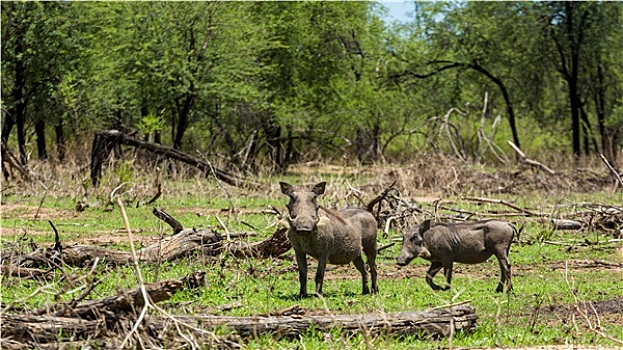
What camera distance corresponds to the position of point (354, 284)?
36.6 feet

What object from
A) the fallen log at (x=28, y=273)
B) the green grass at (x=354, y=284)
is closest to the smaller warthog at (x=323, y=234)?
the green grass at (x=354, y=284)

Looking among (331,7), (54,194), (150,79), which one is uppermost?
(331,7)

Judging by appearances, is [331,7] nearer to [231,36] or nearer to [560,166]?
[231,36]

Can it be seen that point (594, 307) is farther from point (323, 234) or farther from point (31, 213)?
point (31, 213)

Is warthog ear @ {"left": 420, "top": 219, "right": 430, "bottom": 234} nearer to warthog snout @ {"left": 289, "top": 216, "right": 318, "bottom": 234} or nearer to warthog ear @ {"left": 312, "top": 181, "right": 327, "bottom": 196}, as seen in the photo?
warthog ear @ {"left": 312, "top": 181, "right": 327, "bottom": 196}

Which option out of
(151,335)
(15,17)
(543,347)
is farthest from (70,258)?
(15,17)

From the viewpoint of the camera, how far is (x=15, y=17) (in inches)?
1155

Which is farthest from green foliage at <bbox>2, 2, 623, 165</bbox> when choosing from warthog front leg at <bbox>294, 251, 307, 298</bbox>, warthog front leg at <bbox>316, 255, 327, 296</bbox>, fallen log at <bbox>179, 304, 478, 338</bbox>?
fallen log at <bbox>179, 304, 478, 338</bbox>

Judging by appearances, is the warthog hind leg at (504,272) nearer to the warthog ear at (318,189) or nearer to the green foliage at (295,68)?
the warthog ear at (318,189)

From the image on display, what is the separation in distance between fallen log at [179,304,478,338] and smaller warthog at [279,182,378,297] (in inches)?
56.8

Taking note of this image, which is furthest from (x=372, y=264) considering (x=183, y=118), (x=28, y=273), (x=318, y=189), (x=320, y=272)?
(x=183, y=118)

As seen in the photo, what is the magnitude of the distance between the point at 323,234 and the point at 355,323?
5.89 feet

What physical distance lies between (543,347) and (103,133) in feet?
48.7

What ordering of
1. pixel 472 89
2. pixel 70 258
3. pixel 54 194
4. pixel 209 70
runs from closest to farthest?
pixel 70 258, pixel 54 194, pixel 209 70, pixel 472 89
